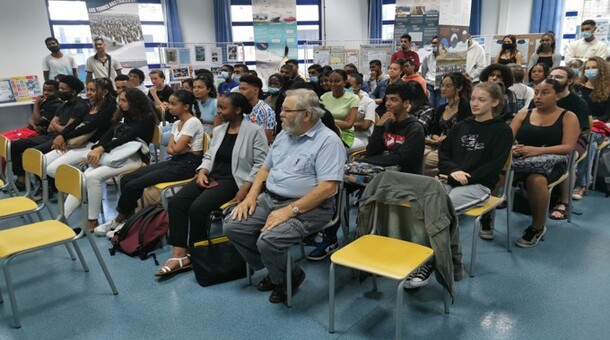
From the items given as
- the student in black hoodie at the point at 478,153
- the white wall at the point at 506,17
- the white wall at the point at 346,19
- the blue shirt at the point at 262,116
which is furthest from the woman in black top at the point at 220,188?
the white wall at the point at 346,19

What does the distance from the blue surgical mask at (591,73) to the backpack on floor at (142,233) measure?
420 cm

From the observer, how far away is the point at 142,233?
130 inches

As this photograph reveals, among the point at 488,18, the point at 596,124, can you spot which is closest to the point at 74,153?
the point at 596,124

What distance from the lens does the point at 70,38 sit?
26.9 feet

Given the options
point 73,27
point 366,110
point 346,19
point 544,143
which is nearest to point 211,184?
point 366,110

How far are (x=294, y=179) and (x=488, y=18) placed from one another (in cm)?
848

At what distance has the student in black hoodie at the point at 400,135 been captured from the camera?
299 cm

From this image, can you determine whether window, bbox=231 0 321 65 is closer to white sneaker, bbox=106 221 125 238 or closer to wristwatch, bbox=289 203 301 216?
white sneaker, bbox=106 221 125 238

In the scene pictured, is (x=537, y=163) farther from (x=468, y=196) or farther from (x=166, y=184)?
(x=166, y=184)

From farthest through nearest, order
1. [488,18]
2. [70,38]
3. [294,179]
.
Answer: [488,18] < [70,38] < [294,179]

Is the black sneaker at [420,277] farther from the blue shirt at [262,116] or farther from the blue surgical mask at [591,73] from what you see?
the blue surgical mask at [591,73]

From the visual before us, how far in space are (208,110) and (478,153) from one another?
2994mm

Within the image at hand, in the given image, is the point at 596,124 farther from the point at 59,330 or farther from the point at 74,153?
the point at 74,153

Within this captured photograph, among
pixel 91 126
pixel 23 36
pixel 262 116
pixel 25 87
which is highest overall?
pixel 23 36
